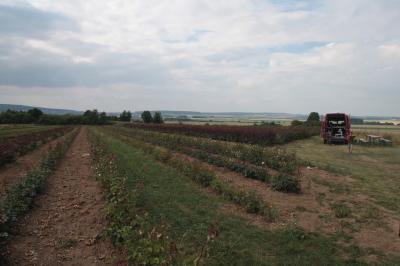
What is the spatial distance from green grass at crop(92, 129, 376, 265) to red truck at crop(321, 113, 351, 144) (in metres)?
17.9

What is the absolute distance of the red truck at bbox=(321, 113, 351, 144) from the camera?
23734 millimetres

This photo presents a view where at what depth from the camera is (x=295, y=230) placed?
240 inches

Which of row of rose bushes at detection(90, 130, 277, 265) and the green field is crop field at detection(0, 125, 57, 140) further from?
the green field

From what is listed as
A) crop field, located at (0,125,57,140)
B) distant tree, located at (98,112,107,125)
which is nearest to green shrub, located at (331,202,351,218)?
crop field, located at (0,125,57,140)

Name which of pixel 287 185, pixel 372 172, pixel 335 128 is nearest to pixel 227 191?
pixel 287 185

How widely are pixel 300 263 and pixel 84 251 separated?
3.42 meters

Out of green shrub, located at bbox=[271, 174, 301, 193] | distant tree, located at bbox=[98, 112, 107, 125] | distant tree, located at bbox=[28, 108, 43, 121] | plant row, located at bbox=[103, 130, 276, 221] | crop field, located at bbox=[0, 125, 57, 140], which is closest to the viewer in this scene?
plant row, located at bbox=[103, 130, 276, 221]

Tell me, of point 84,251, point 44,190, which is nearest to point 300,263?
point 84,251

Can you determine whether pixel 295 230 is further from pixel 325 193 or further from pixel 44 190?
pixel 44 190

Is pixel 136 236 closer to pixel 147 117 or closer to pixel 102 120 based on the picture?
pixel 147 117

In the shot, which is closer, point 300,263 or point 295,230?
point 300,263

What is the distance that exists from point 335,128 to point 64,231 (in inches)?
866

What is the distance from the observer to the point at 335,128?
79.1ft

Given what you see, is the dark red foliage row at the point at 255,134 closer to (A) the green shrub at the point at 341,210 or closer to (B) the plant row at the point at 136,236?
(A) the green shrub at the point at 341,210
